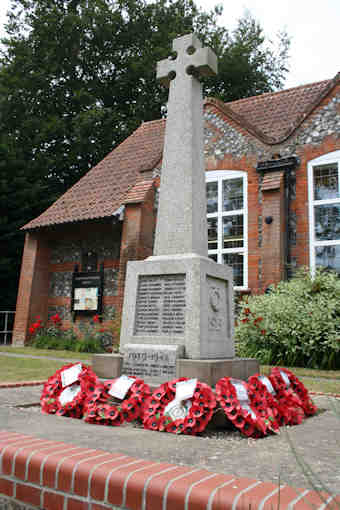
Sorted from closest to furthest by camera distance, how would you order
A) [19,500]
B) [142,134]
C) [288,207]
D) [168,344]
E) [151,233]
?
[19,500], [168,344], [288,207], [151,233], [142,134]

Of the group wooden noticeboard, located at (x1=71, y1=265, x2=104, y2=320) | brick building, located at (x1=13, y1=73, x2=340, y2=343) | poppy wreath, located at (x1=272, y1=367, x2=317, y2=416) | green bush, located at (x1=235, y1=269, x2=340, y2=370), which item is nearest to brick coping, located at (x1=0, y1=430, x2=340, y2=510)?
poppy wreath, located at (x1=272, y1=367, x2=317, y2=416)

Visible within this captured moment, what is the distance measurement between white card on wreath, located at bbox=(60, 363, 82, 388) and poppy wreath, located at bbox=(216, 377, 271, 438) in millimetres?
1492

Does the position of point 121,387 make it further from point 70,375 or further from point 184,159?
point 184,159

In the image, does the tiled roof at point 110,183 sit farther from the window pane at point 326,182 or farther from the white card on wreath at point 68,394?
the white card on wreath at point 68,394

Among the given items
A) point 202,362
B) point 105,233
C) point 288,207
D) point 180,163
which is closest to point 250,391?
point 202,362

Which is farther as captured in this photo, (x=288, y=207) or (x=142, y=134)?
(x=142, y=134)

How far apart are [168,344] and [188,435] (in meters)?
1.31

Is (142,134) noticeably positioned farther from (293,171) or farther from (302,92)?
(293,171)

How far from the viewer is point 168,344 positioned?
187 inches

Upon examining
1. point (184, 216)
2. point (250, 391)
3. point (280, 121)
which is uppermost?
point (280, 121)

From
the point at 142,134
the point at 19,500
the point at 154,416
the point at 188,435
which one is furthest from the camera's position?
the point at 142,134

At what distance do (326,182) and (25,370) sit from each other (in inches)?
376

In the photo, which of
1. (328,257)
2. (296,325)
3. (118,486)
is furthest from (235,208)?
(118,486)

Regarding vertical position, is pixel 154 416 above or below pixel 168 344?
below
